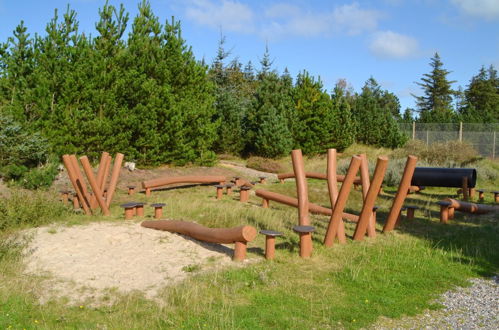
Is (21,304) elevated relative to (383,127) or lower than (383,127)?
lower

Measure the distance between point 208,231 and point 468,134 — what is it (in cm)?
2427

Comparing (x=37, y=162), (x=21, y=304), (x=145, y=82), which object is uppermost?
(x=145, y=82)

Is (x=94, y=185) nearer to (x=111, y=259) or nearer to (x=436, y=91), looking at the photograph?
(x=111, y=259)

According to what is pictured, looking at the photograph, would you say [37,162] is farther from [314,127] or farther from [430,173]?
[314,127]

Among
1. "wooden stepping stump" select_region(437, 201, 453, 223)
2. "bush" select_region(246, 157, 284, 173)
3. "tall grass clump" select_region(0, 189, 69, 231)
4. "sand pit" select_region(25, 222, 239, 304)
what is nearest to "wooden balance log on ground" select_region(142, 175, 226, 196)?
"tall grass clump" select_region(0, 189, 69, 231)

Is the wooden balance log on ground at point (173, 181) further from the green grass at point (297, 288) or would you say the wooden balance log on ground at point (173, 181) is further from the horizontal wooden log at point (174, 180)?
the green grass at point (297, 288)

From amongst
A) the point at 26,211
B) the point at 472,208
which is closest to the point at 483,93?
the point at 472,208

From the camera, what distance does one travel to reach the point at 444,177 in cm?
1213

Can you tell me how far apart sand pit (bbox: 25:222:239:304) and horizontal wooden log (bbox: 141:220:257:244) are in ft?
0.40

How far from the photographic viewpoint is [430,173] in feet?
40.2

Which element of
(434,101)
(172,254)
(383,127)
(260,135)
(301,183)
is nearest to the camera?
(172,254)

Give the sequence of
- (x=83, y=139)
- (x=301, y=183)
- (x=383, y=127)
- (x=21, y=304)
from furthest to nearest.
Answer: (x=383, y=127)
(x=83, y=139)
(x=301, y=183)
(x=21, y=304)

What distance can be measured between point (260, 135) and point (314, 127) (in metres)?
3.80

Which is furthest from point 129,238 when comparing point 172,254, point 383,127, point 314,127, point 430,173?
point 383,127
